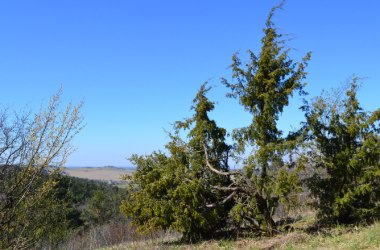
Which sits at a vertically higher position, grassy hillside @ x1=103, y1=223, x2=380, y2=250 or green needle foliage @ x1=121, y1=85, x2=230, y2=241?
green needle foliage @ x1=121, y1=85, x2=230, y2=241

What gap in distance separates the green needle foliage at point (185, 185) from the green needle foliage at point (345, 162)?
8.27 ft

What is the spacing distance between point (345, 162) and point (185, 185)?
4.21 metres

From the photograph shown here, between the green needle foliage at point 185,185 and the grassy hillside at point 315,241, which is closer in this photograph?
the grassy hillside at point 315,241

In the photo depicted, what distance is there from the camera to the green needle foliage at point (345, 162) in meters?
10.5

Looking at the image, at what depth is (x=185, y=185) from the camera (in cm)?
1028

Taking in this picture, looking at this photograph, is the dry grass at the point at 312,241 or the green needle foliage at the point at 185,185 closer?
the dry grass at the point at 312,241

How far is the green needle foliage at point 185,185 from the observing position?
10.3 m

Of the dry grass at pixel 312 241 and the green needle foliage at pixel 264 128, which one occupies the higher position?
the green needle foliage at pixel 264 128

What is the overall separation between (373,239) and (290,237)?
1784 mm

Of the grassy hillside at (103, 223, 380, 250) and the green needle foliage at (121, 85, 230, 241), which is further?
the green needle foliage at (121, 85, 230, 241)

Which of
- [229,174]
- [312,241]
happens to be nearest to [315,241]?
[312,241]

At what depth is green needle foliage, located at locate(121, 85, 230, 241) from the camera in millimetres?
10258

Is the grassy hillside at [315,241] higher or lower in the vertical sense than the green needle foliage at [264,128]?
lower

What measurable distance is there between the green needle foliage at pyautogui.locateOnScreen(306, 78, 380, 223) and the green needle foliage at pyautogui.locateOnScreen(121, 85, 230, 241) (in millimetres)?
2521
